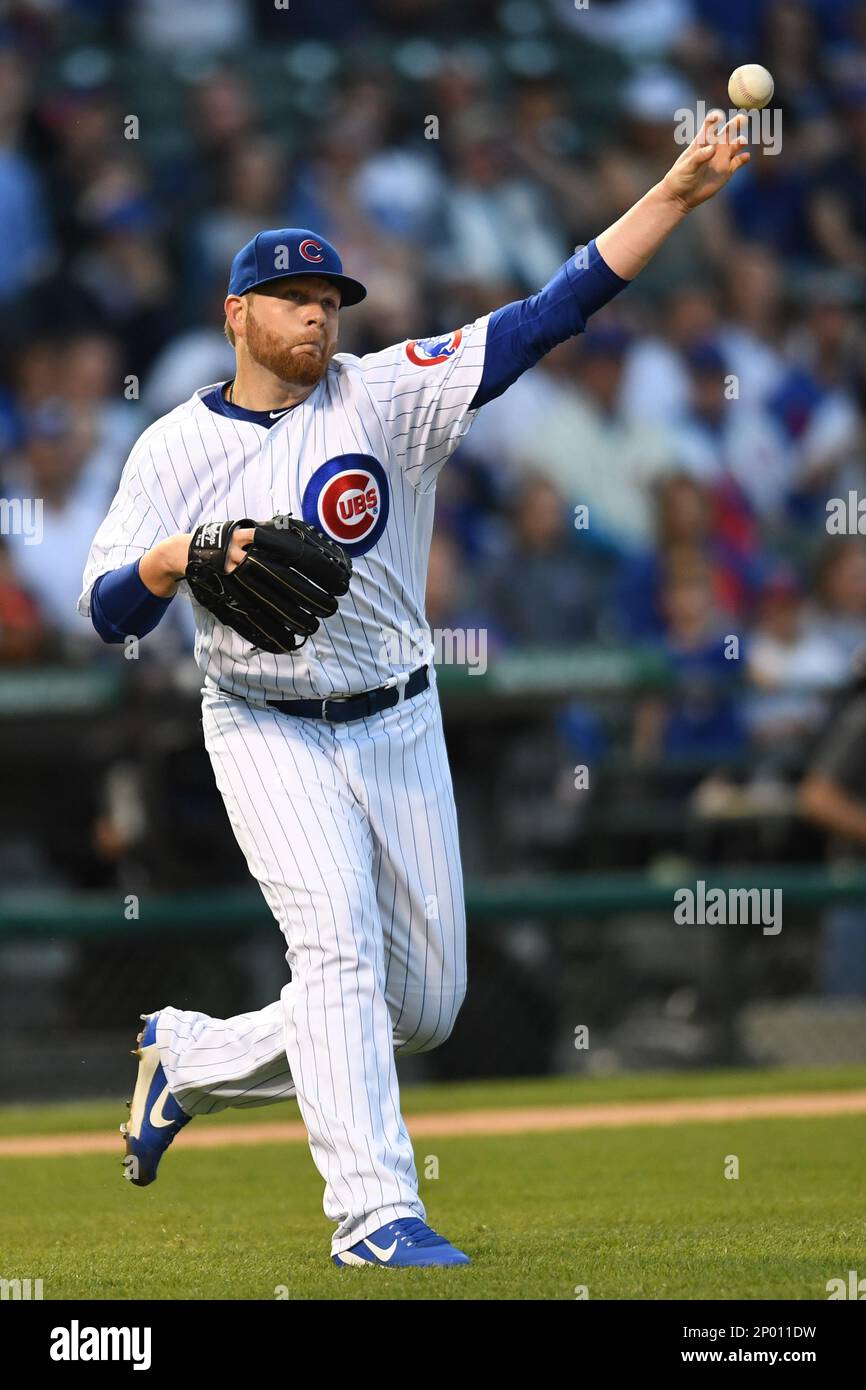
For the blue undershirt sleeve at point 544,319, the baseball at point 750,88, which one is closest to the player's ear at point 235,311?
the blue undershirt sleeve at point 544,319

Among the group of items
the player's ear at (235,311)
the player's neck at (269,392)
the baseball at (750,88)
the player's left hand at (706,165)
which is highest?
the baseball at (750,88)

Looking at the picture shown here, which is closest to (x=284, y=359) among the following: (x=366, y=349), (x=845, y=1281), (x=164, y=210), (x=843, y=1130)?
(x=845, y=1281)

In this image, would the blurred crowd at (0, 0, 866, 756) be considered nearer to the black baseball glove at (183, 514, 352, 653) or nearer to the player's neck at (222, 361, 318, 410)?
the player's neck at (222, 361, 318, 410)

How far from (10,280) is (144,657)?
295cm

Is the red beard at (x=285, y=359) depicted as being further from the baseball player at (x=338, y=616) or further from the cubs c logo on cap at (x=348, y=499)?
the cubs c logo on cap at (x=348, y=499)

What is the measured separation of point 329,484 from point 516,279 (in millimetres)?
6989

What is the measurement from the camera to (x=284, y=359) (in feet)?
12.9

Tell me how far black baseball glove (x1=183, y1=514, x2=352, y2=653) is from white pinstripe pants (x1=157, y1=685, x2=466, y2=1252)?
304 millimetres

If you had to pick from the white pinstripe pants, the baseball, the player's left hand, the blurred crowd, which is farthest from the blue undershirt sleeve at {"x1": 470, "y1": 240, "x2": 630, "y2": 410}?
the blurred crowd

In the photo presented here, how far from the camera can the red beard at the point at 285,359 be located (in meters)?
3.92

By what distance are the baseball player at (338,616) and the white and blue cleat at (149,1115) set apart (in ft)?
1.21

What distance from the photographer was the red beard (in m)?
3.92

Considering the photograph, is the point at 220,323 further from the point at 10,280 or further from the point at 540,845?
the point at 540,845

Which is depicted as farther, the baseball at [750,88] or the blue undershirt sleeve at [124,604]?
the baseball at [750,88]
